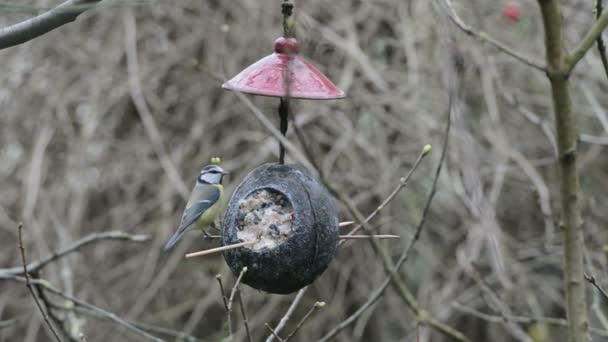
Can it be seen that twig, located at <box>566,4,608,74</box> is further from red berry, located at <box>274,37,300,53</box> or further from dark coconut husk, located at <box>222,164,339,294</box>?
dark coconut husk, located at <box>222,164,339,294</box>

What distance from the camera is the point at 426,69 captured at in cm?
419

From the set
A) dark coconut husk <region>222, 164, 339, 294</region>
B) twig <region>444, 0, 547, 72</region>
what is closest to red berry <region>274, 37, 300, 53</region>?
dark coconut husk <region>222, 164, 339, 294</region>

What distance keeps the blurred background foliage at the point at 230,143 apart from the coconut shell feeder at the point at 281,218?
75.7 inches

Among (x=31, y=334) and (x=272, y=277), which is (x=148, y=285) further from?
(x=272, y=277)

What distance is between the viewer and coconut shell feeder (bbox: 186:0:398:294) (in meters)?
1.89

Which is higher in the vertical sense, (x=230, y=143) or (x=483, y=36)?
(x=483, y=36)

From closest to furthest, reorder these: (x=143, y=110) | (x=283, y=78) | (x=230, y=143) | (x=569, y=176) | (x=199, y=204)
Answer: (x=569, y=176) → (x=283, y=78) → (x=199, y=204) → (x=143, y=110) → (x=230, y=143)

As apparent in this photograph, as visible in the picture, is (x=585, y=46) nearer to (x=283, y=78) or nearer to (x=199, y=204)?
(x=283, y=78)

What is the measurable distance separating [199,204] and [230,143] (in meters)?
1.87

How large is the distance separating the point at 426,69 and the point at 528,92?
2.21ft

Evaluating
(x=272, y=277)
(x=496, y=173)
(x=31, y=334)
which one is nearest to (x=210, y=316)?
(x=31, y=334)

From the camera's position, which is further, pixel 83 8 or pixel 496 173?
pixel 496 173

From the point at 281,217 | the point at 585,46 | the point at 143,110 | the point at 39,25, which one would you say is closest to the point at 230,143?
the point at 143,110

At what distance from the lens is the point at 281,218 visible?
6.36 ft
